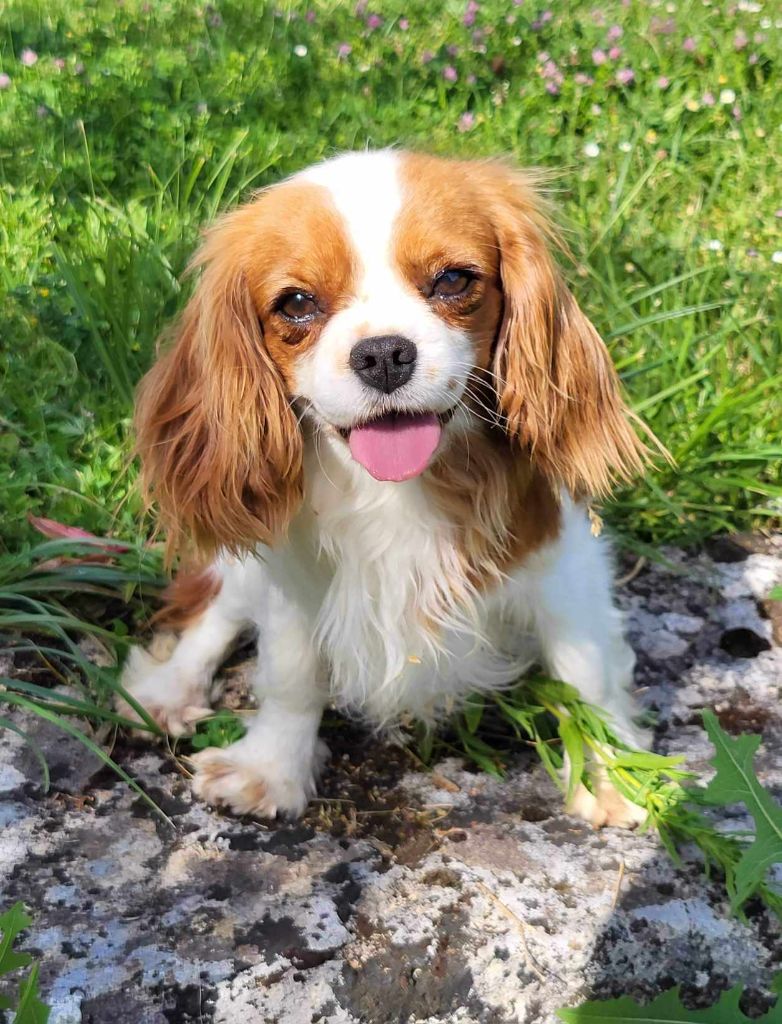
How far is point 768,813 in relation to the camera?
1562mm

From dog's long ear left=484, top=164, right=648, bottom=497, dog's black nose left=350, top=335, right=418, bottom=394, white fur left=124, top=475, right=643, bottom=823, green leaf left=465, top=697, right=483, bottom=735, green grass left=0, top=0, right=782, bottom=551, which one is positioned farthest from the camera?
green grass left=0, top=0, right=782, bottom=551

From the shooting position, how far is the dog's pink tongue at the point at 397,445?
1.84 m

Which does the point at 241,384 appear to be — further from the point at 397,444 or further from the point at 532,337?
the point at 532,337

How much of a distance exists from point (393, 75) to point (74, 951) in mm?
3563

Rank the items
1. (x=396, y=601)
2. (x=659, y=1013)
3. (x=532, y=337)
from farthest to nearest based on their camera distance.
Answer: (x=396, y=601) → (x=532, y=337) → (x=659, y=1013)

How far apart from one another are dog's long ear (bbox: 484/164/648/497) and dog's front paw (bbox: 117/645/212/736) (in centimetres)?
103

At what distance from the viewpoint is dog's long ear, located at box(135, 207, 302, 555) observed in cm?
198

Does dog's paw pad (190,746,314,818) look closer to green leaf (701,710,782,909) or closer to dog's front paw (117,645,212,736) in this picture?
dog's front paw (117,645,212,736)

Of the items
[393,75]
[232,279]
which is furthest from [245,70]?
[232,279]

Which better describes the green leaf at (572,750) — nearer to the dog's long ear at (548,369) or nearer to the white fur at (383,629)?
the white fur at (383,629)

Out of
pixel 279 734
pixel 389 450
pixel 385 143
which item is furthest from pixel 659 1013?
pixel 385 143

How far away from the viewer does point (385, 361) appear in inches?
68.9

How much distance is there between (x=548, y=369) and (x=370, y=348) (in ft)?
1.34

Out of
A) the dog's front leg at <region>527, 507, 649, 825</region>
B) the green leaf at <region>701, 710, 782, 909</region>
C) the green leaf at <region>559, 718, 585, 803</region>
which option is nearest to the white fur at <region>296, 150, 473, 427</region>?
the dog's front leg at <region>527, 507, 649, 825</region>
